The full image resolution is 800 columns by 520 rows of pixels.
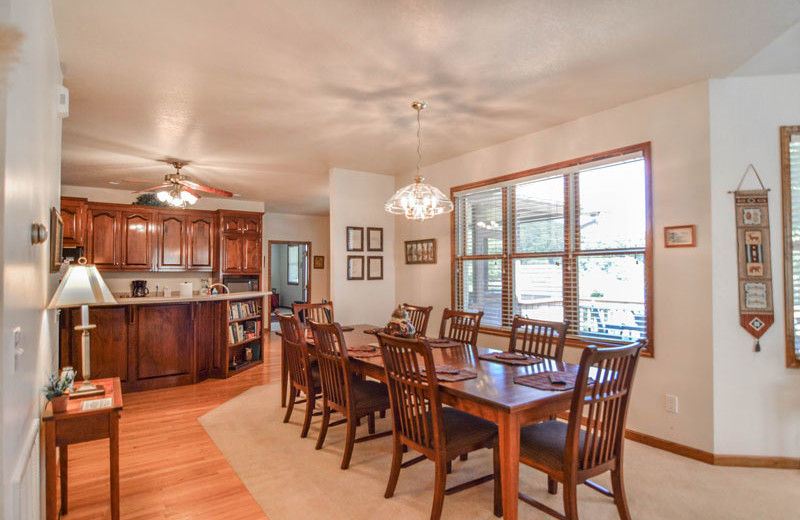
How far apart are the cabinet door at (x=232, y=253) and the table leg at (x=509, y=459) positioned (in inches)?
248

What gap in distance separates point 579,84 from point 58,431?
3.78 metres

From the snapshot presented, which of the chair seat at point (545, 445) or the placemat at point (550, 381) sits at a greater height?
the placemat at point (550, 381)

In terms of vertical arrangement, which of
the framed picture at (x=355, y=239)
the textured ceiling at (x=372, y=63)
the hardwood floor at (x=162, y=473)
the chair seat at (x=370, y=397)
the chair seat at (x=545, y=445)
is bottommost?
the hardwood floor at (x=162, y=473)

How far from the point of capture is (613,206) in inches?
140

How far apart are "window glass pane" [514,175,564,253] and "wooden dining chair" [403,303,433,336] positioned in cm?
116

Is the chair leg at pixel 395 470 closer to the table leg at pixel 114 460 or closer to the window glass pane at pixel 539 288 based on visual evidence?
the table leg at pixel 114 460

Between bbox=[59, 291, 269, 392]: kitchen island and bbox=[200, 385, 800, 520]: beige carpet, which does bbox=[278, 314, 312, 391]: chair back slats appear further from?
bbox=[59, 291, 269, 392]: kitchen island

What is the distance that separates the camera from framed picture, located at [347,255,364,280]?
5586 mm

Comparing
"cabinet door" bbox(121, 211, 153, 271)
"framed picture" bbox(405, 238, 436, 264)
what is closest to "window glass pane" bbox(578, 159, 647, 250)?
"framed picture" bbox(405, 238, 436, 264)

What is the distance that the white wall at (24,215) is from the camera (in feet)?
3.76

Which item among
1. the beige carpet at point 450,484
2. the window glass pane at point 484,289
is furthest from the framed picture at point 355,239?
the beige carpet at point 450,484

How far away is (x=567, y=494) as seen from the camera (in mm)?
1933

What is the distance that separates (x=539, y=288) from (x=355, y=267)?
249 centimetres

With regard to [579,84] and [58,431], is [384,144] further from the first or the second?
[58,431]
